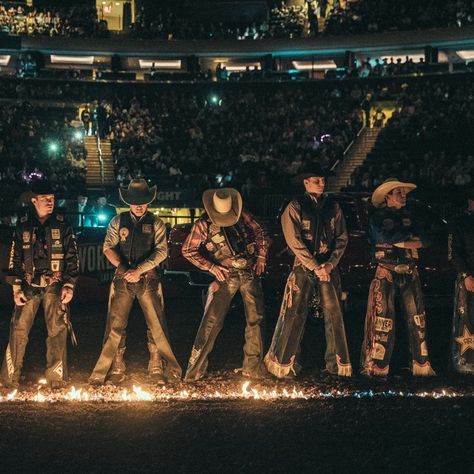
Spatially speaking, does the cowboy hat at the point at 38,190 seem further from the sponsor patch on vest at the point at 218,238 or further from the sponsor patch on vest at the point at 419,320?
the sponsor patch on vest at the point at 419,320

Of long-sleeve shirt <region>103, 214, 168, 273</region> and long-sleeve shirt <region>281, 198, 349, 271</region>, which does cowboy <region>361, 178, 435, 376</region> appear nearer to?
long-sleeve shirt <region>281, 198, 349, 271</region>

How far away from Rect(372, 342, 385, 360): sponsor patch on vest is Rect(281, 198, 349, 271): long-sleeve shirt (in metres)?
0.92

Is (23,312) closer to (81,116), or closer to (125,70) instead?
(81,116)

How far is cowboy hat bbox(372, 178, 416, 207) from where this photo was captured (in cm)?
763

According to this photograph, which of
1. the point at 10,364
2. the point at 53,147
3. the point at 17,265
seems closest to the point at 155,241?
the point at 17,265

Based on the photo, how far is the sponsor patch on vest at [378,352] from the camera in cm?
752

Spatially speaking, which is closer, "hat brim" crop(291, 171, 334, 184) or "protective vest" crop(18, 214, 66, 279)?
"protective vest" crop(18, 214, 66, 279)

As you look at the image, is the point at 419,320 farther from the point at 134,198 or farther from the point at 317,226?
the point at 134,198

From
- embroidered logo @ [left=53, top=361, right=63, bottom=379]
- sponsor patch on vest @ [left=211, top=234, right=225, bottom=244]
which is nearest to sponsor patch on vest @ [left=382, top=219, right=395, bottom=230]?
sponsor patch on vest @ [left=211, top=234, right=225, bottom=244]

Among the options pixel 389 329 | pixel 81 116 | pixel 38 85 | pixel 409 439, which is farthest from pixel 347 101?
pixel 409 439

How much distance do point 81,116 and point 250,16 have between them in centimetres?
1662

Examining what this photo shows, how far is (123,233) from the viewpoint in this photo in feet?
24.2

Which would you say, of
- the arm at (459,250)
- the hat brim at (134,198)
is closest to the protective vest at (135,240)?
the hat brim at (134,198)

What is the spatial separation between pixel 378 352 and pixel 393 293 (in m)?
0.61
